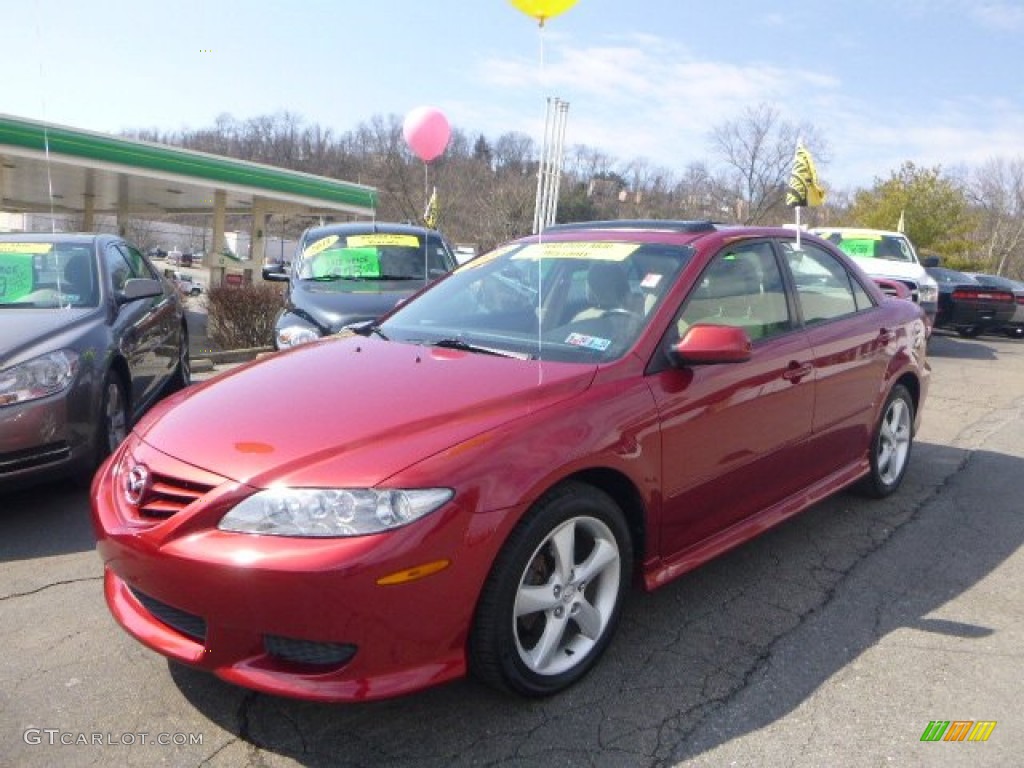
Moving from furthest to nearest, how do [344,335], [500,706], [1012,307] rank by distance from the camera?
[1012,307], [344,335], [500,706]

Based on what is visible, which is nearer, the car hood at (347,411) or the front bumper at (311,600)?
the front bumper at (311,600)

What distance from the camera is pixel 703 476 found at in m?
3.23

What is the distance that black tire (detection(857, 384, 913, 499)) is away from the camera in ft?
15.6

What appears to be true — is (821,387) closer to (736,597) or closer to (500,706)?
(736,597)

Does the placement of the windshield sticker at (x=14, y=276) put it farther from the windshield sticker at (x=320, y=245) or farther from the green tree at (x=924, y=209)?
the green tree at (x=924, y=209)

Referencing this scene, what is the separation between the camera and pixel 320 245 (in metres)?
8.43

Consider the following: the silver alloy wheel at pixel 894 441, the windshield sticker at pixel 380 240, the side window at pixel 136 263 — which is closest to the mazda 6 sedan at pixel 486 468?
the silver alloy wheel at pixel 894 441

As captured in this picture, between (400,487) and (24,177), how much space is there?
2863 cm

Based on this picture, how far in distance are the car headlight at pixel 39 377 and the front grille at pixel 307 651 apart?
106 inches

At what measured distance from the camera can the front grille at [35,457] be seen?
4.20 meters

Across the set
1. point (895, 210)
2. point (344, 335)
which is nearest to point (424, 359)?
point (344, 335)

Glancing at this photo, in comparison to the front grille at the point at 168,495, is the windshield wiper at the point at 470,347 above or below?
above

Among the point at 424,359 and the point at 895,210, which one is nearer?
the point at 424,359

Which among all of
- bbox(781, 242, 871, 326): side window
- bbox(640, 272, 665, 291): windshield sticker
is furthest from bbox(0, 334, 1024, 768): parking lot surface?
bbox(640, 272, 665, 291): windshield sticker
